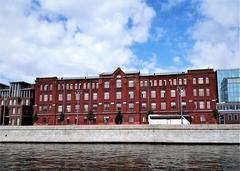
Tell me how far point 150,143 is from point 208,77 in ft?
107

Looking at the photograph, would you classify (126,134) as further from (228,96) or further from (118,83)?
(228,96)

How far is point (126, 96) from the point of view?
8131cm

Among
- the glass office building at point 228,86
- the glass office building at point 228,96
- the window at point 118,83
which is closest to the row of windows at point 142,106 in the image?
the window at point 118,83

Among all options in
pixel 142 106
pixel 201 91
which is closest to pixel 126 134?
pixel 142 106

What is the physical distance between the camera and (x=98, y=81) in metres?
84.5

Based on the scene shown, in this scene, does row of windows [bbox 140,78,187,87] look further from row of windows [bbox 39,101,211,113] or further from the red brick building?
row of windows [bbox 39,101,211,113]

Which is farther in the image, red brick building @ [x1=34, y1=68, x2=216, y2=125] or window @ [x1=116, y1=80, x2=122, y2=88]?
window @ [x1=116, y1=80, x2=122, y2=88]

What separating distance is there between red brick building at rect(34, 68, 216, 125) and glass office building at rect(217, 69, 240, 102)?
2287 inches

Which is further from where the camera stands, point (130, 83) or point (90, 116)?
point (130, 83)

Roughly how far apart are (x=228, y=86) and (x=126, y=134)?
89.6 m

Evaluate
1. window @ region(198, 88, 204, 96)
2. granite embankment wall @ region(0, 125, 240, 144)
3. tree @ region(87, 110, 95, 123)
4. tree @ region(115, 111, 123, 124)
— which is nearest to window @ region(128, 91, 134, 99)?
tree @ region(115, 111, 123, 124)

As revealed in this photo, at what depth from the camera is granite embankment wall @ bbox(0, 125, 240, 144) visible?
177 ft

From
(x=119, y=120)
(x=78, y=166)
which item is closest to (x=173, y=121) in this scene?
(x=119, y=120)

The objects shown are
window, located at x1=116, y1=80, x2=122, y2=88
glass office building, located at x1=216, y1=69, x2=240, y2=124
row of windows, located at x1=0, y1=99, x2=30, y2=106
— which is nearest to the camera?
window, located at x1=116, y1=80, x2=122, y2=88
